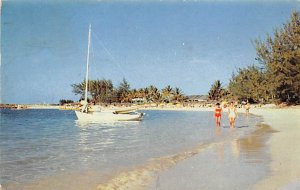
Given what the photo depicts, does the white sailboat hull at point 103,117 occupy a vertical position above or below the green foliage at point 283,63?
below

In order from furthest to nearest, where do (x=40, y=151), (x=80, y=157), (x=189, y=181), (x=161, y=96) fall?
(x=161, y=96)
(x=40, y=151)
(x=80, y=157)
(x=189, y=181)

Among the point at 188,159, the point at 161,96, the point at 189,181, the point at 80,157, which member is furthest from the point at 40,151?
the point at 161,96

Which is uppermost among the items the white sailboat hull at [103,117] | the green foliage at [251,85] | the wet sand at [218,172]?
the green foliage at [251,85]

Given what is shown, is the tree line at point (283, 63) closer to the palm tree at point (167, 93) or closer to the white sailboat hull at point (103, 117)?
the white sailboat hull at point (103, 117)

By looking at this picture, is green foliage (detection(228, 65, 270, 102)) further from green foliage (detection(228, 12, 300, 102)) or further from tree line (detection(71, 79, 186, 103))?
tree line (detection(71, 79, 186, 103))

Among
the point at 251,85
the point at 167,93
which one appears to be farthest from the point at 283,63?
the point at 167,93

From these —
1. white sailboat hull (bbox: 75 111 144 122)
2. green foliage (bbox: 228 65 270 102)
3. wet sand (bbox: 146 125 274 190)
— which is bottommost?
wet sand (bbox: 146 125 274 190)

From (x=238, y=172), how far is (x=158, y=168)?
2.04 meters

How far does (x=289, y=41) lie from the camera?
4347cm

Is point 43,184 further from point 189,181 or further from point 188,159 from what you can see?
point 188,159

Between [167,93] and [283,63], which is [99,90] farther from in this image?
[283,63]

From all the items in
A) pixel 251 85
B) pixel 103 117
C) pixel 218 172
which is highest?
pixel 251 85

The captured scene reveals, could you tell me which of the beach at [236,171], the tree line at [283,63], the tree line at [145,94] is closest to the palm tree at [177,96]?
the tree line at [145,94]

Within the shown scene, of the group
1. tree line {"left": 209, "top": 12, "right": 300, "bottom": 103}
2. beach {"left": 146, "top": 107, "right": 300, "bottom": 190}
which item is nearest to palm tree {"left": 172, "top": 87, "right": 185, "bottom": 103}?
tree line {"left": 209, "top": 12, "right": 300, "bottom": 103}
